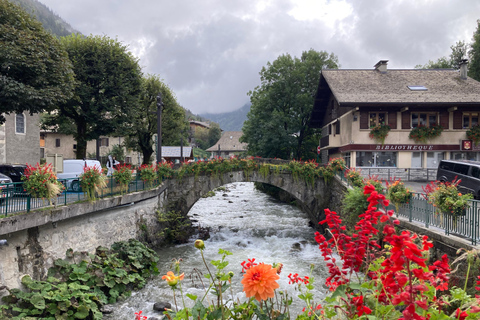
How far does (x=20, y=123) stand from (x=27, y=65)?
12965 mm

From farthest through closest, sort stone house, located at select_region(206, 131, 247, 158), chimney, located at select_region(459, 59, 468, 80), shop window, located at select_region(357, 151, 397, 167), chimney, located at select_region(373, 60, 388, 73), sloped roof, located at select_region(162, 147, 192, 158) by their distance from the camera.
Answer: stone house, located at select_region(206, 131, 247, 158), sloped roof, located at select_region(162, 147, 192, 158), chimney, located at select_region(373, 60, 388, 73), chimney, located at select_region(459, 59, 468, 80), shop window, located at select_region(357, 151, 397, 167)

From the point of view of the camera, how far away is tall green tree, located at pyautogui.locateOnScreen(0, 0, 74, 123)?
41.9ft

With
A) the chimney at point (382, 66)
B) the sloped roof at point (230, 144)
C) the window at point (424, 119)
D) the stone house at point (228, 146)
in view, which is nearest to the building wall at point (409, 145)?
the window at point (424, 119)

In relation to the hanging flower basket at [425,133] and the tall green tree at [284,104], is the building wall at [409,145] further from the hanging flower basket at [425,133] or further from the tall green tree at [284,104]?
the tall green tree at [284,104]

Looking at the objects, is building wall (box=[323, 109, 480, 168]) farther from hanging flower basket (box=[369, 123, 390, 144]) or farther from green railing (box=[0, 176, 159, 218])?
green railing (box=[0, 176, 159, 218])

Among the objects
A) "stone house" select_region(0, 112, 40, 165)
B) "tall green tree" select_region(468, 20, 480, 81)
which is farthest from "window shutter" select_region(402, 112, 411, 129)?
"stone house" select_region(0, 112, 40, 165)

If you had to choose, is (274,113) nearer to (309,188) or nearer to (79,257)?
(309,188)

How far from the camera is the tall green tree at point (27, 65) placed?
41.9 ft

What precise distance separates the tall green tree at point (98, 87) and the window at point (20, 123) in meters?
4.63

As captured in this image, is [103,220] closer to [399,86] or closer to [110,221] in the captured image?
[110,221]

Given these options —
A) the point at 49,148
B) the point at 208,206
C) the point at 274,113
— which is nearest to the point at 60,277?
the point at 208,206

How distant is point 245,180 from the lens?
56.0 feet

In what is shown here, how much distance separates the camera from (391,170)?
21.6 m

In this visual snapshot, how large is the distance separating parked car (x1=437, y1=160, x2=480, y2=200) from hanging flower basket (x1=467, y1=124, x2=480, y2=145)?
8970mm
